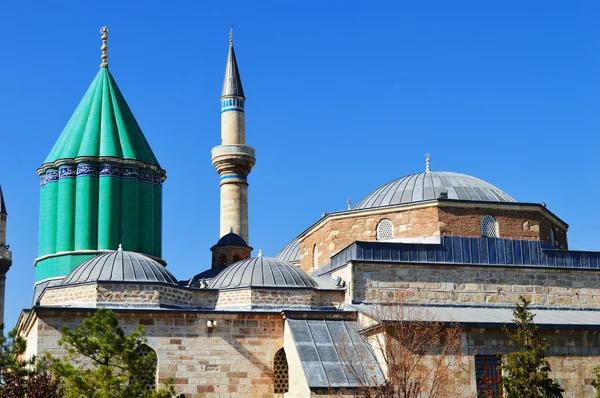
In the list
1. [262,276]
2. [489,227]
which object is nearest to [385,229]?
[489,227]

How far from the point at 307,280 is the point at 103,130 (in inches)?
296

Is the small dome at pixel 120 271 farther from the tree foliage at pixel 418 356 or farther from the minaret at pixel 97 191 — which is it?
the tree foliage at pixel 418 356

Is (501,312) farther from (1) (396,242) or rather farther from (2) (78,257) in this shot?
(2) (78,257)

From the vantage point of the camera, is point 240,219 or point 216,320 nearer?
point 216,320

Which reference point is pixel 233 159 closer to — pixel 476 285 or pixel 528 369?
pixel 476 285

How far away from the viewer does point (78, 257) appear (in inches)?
862

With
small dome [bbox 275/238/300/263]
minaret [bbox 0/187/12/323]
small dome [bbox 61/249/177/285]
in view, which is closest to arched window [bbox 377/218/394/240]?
small dome [bbox 61/249/177/285]

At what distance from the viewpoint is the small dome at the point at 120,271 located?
1798 cm

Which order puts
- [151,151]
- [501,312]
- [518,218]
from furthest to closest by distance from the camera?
1. [151,151]
2. [518,218]
3. [501,312]

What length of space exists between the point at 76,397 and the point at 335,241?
8424mm

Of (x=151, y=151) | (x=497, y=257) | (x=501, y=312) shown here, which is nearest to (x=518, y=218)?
(x=497, y=257)

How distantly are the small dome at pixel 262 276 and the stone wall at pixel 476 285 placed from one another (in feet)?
3.74

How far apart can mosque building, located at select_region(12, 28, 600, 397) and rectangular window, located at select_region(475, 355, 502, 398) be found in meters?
0.03

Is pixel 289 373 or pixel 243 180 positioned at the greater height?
pixel 243 180
